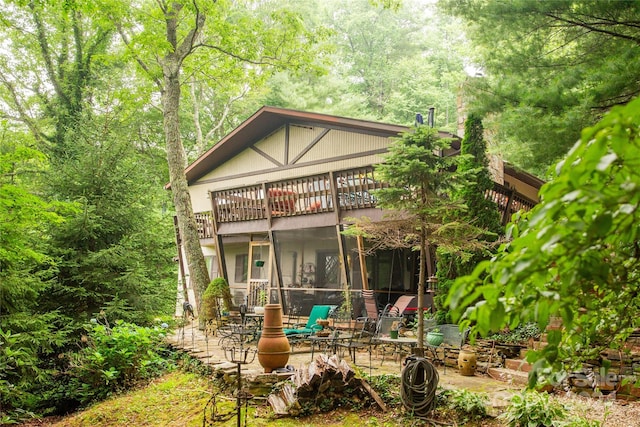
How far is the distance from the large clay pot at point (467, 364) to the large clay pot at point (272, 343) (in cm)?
267

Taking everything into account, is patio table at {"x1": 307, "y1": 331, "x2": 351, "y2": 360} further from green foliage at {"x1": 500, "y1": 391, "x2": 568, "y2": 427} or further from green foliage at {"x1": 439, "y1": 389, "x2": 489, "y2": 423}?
green foliage at {"x1": 500, "y1": 391, "x2": 568, "y2": 427}

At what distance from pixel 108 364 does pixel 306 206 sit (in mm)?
5707

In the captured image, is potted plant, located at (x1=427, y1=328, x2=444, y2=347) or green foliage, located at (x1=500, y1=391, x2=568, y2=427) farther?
potted plant, located at (x1=427, y1=328, x2=444, y2=347)

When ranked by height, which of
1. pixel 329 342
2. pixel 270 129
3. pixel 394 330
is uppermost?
pixel 270 129

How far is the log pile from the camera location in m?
6.26

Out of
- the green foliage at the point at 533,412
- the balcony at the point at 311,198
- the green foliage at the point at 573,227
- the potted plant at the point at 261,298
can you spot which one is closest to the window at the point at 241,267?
the balcony at the point at 311,198

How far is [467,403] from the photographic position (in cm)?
564

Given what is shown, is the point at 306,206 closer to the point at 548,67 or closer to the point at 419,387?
the point at 548,67

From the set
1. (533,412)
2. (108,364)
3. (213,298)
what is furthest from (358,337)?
(213,298)

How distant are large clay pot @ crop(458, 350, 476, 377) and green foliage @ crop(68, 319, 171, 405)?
5.32m

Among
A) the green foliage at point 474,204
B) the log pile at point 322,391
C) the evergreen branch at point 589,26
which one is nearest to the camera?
the log pile at point 322,391

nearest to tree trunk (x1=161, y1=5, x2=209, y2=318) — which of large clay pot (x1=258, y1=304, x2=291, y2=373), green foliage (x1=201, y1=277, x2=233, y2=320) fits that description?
green foliage (x1=201, y1=277, x2=233, y2=320)

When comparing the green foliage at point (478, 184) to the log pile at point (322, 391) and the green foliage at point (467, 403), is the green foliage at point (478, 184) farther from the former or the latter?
the log pile at point (322, 391)

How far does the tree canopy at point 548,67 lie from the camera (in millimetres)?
6262
